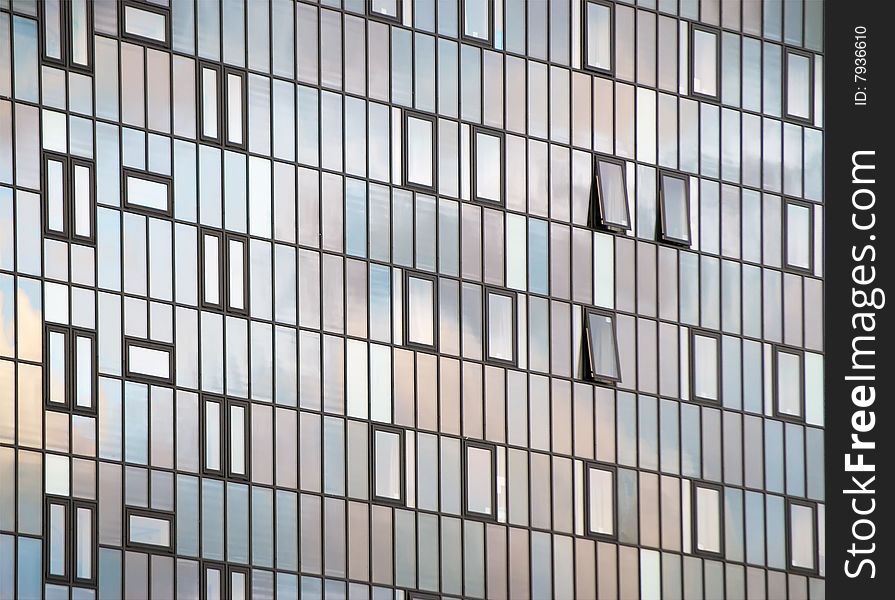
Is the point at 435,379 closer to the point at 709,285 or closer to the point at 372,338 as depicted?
the point at 372,338

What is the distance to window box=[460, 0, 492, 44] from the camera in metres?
58.8

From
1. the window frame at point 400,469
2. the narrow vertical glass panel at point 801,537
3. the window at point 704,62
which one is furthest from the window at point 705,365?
the window frame at point 400,469

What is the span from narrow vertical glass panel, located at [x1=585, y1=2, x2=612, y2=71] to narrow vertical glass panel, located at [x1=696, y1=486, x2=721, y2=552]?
39.3 feet

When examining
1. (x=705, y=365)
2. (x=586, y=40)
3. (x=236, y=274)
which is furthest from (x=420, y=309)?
(x=705, y=365)

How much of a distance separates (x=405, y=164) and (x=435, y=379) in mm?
5524

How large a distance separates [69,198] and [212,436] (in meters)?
6.48

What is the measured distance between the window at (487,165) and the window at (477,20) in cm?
243

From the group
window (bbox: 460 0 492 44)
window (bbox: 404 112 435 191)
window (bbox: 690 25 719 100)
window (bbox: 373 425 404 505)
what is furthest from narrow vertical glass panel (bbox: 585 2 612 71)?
window (bbox: 373 425 404 505)

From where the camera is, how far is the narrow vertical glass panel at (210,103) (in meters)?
54.1

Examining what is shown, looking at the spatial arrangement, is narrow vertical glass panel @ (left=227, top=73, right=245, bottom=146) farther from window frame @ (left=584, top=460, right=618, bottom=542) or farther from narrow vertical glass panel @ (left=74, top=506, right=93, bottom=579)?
window frame @ (left=584, top=460, right=618, bottom=542)

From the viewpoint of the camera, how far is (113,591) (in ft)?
167

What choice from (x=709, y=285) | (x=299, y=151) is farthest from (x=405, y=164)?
(x=709, y=285)

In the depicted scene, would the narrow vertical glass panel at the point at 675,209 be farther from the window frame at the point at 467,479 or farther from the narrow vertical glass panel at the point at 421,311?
the window frame at the point at 467,479

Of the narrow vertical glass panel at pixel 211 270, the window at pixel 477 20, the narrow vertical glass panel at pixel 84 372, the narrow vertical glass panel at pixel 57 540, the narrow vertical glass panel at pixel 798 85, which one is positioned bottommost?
the narrow vertical glass panel at pixel 57 540
